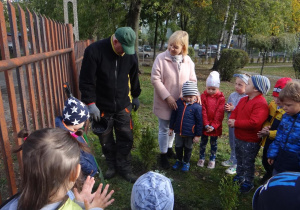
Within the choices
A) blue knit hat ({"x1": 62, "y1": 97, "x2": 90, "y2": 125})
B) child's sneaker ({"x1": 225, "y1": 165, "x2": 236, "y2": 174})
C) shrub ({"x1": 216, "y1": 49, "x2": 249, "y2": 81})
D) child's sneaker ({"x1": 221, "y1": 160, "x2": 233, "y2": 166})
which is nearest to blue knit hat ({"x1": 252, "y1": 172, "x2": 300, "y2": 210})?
blue knit hat ({"x1": 62, "y1": 97, "x2": 90, "y2": 125})

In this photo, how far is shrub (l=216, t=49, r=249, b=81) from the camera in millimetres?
12495

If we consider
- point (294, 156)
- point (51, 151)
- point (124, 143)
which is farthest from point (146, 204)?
point (124, 143)

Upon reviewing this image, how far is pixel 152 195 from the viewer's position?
1415 mm

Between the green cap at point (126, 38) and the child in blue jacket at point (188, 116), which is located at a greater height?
the green cap at point (126, 38)

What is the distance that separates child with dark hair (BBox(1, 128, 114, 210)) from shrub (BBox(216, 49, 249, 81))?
12492 mm

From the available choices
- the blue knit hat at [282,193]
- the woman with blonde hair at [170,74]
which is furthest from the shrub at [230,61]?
the blue knit hat at [282,193]

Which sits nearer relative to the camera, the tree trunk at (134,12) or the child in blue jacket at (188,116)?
the child in blue jacket at (188,116)

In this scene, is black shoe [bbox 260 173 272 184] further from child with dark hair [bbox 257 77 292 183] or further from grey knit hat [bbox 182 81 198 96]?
grey knit hat [bbox 182 81 198 96]

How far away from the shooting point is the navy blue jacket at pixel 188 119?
3.13 metres

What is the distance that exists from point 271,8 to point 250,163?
728 inches

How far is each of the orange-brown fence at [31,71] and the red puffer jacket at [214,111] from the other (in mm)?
1874

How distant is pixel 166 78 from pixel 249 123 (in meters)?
1.20

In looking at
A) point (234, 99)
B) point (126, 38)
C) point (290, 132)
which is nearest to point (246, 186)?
point (290, 132)

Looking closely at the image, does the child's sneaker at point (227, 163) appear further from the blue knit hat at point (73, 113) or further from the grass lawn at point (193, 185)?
the blue knit hat at point (73, 113)
